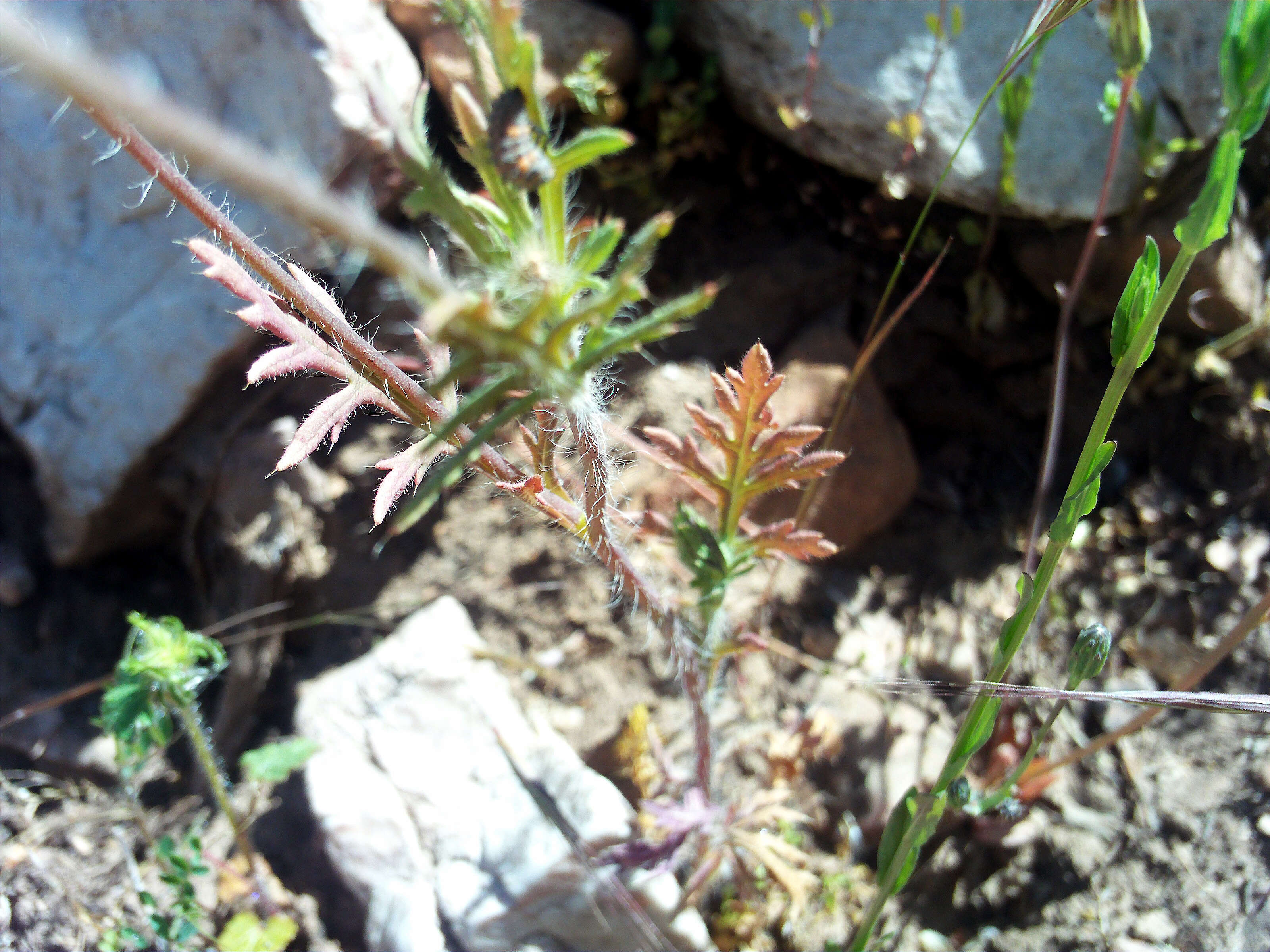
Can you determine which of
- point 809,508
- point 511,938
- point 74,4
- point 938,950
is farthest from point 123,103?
point 74,4

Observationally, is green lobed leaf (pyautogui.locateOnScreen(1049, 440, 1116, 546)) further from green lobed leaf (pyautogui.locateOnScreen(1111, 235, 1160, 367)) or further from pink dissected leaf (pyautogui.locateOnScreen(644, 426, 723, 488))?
pink dissected leaf (pyautogui.locateOnScreen(644, 426, 723, 488))

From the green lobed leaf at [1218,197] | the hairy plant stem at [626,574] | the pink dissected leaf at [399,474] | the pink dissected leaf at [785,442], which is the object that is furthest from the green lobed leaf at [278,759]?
the green lobed leaf at [1218,197]

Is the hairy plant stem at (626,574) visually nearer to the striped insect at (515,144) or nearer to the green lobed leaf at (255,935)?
the striped insect at (515,144)

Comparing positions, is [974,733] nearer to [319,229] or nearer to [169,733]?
[319,229]

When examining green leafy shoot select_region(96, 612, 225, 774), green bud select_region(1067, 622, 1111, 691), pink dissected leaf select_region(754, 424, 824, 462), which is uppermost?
pink dissected leaf select_region(754, 424, 824, 462)

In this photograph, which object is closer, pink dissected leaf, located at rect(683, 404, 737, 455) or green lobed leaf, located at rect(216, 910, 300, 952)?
pink dissected leaf, located at rect(683, 404, 737, 455)

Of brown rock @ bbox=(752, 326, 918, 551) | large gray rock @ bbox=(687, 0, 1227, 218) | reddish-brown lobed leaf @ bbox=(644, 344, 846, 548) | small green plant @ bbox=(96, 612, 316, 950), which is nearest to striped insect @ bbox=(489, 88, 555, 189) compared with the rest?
reddish-brown lobed leaf @ bbox=(644, 344, 846, 548)
